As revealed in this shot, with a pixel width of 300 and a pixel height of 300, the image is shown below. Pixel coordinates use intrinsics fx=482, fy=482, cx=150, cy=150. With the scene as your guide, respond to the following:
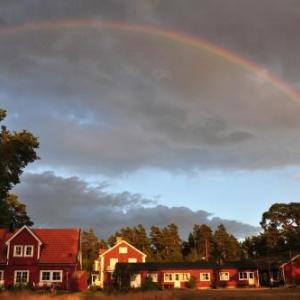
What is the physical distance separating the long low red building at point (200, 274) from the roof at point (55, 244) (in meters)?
12.1

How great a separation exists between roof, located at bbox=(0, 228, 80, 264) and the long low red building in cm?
1206

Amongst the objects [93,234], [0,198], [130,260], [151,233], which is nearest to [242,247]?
[151,233]

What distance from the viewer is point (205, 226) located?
130875 mm

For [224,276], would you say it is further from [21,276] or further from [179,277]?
[21,276]

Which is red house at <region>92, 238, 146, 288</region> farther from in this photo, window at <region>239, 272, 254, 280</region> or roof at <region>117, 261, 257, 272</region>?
window at <region>239, 272, 254, 280</region>

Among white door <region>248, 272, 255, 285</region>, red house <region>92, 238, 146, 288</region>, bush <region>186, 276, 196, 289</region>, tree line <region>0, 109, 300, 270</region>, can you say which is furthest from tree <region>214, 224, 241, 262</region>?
bush <region>186, 276, 196, 289</region>

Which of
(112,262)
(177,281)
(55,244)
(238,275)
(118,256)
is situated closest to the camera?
(55,244)

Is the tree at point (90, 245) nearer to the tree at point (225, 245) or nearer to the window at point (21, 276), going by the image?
the tree at point (225, 245)

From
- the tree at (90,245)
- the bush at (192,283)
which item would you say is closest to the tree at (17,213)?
the bush at (192,283)

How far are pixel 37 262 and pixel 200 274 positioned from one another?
2666 cm

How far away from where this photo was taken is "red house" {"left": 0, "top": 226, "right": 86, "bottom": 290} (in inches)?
2210

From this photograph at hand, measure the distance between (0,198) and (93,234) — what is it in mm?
→ 82828

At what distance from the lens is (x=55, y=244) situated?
197 ft

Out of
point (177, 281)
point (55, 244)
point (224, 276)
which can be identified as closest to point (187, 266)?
point (177, 281)
